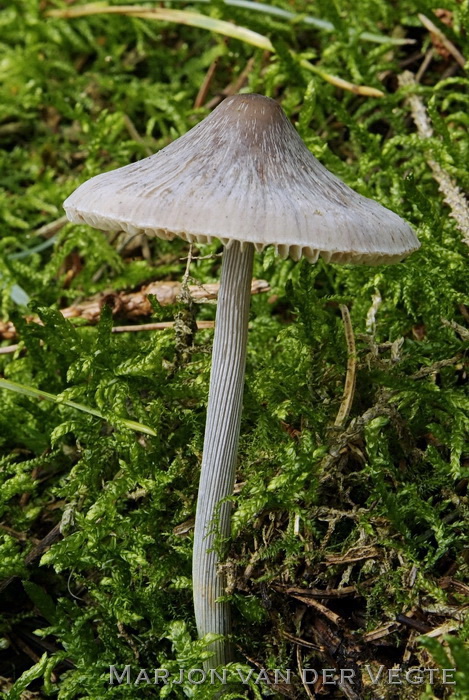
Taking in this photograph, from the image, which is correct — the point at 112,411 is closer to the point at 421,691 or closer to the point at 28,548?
the point at 28,548

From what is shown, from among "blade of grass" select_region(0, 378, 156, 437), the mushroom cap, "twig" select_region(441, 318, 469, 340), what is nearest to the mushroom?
the mushroom cap

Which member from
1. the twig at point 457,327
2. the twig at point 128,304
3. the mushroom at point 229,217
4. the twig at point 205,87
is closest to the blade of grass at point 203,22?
the twig at point 205,87

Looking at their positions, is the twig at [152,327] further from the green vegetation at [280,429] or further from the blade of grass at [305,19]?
the blade of grass at [305,19]

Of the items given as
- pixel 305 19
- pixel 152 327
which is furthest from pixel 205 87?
pixel 152 327

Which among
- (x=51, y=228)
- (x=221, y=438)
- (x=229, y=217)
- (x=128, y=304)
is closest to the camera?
(x=229, y=217)

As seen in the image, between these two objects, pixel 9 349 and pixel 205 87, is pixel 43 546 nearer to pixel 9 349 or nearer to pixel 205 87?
pixel 9 349
